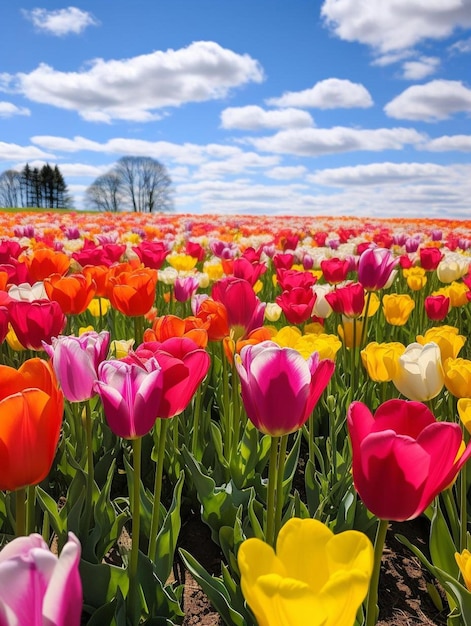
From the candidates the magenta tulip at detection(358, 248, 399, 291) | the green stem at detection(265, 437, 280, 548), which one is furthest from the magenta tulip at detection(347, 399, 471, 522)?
the magenta tulip at detection(358, 248, 399, 291)

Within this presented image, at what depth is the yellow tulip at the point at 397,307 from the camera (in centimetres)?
339

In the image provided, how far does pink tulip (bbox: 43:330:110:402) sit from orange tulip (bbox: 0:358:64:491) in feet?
1.10

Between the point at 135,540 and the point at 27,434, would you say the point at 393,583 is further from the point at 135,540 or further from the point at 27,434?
the point at 27,434

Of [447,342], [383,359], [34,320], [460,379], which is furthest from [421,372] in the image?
[34,320]

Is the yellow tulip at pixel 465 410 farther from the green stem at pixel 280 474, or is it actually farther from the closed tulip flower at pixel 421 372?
the green stem at pixel 280 474

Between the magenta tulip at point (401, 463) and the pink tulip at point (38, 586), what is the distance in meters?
0.55

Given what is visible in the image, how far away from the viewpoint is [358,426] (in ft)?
3.42

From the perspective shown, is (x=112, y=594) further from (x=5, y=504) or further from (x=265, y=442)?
(x=265, y=442)

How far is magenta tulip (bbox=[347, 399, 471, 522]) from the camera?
0.98 m

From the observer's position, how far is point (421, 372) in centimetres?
179

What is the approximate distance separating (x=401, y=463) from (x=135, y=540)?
698 mm

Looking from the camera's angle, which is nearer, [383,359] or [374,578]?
[374,578]

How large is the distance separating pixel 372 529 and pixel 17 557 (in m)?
1.87

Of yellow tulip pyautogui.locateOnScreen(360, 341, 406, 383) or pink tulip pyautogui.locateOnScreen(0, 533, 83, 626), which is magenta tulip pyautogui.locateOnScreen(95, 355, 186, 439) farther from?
yellow tulip pyautogui.locateOnScreen(360, 341, 406, 383)
